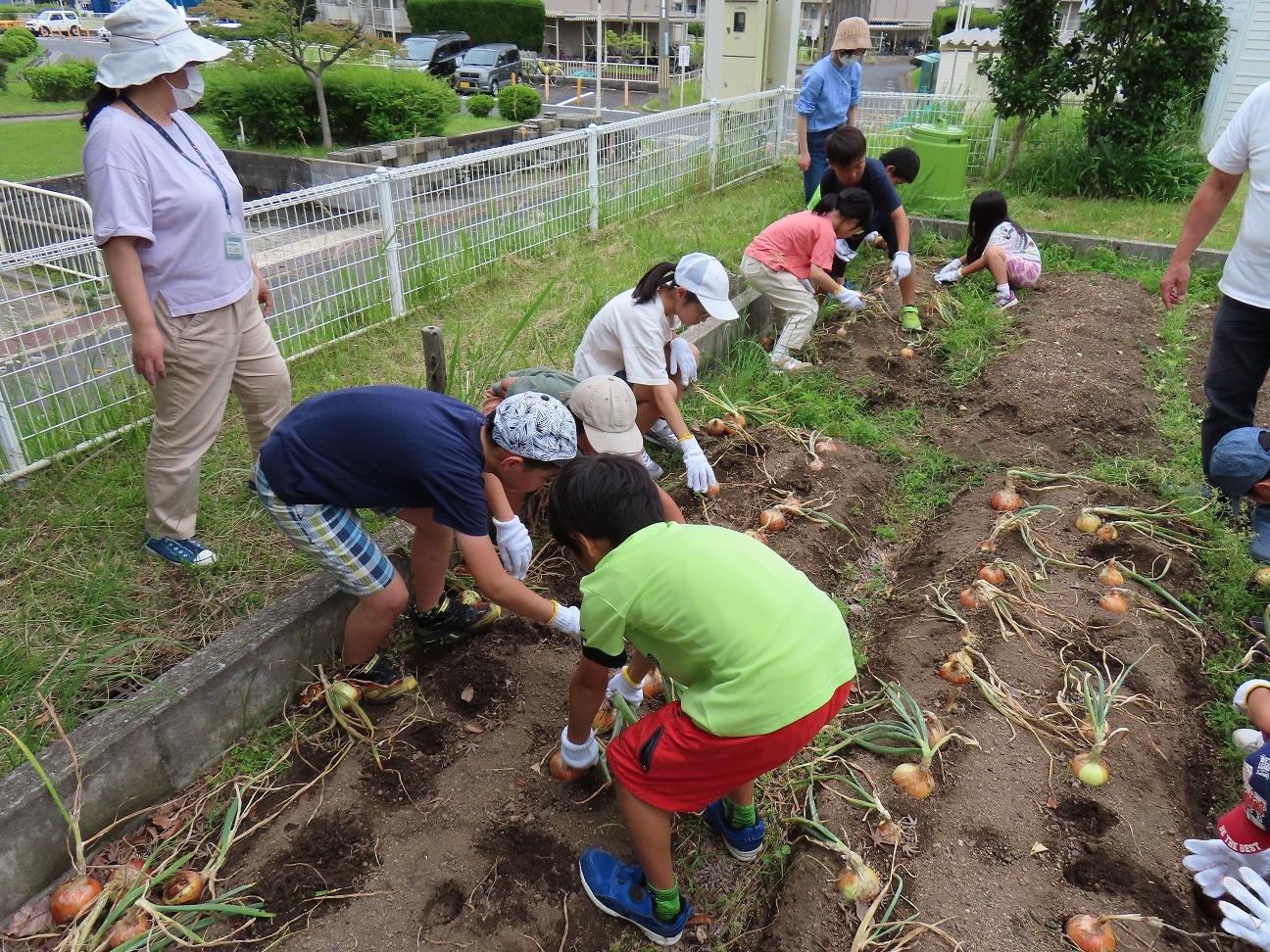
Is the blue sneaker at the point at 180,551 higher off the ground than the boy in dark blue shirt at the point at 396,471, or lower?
lower

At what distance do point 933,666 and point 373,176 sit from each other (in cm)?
379

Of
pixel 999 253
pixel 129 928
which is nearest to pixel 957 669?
pixel 129 928

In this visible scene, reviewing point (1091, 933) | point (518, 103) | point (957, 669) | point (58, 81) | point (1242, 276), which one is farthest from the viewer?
point (58, 81)

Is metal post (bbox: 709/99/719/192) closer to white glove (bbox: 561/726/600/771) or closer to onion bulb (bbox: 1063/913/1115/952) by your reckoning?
white glove (bbox: 561/726/600/771)

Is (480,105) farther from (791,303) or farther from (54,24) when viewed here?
(54,24)

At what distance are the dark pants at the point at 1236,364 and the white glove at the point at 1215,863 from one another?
6.42 feet

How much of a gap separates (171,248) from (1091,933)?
10.2 feet

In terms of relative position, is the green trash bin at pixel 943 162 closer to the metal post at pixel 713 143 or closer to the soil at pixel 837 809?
the metal post at pixel 713 143

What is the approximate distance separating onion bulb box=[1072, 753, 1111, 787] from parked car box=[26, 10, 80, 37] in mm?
40178

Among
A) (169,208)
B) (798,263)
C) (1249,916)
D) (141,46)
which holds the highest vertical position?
(141,46)

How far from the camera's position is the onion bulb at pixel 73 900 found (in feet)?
6.44

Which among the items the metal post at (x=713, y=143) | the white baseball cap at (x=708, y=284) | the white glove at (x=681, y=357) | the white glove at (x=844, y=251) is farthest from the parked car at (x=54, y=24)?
the white baseball cap at (x=708, y=284)

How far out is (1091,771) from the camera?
234 cm

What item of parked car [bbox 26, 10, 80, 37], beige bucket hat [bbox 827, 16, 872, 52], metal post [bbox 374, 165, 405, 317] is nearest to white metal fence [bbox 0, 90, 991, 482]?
metal post [bbox 374, 165, 405, 317]
